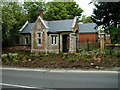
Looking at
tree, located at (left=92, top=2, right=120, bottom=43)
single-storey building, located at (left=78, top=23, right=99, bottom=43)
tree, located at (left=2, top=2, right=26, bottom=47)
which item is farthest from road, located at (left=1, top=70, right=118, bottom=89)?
single-storey building, located at (left=78, top=23, right=99, bottom=43)

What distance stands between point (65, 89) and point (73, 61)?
285 inches

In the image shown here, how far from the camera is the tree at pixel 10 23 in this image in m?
19.7

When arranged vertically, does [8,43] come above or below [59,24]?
below

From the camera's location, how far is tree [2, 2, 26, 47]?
19.7 m

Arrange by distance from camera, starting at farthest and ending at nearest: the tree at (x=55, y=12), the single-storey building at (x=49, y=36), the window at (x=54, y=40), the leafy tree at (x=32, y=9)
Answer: the tree at (x=55, y=12)
the leafy tree at (x=32, y=9)
the window at (x=54, y=40)
the single-storey building at (x=49, y=36)

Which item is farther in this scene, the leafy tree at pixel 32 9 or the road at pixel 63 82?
the leafy tree at pixel 32 9

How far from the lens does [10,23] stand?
794 inches

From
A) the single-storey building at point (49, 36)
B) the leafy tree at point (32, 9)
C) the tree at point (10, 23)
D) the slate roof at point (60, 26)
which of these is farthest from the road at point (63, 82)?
the leafy tree at point (32, 9)

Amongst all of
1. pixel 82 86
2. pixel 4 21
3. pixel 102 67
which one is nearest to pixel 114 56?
pixel 102 67

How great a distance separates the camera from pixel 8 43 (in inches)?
974

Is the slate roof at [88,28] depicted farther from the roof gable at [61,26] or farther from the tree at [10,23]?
the tree at [10,23]

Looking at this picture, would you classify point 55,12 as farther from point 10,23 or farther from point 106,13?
point 106,13

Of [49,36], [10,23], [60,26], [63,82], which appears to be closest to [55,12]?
[60,26]

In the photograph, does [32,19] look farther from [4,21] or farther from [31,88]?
[31,88]
